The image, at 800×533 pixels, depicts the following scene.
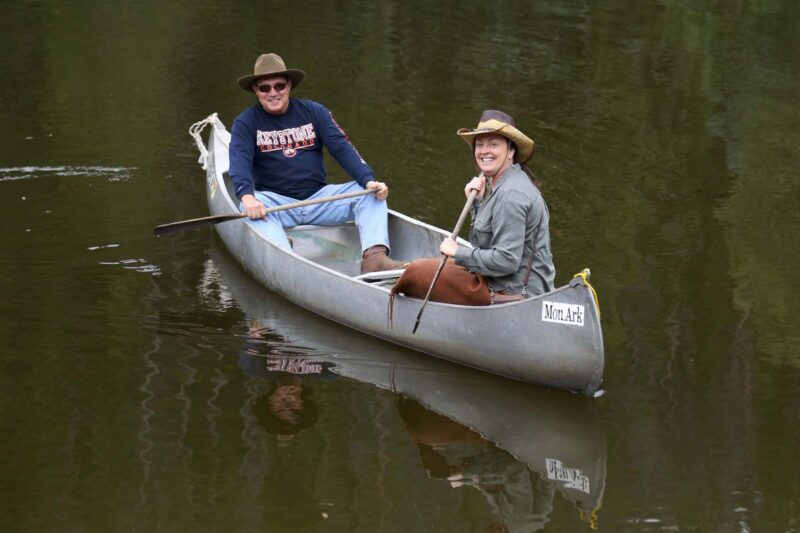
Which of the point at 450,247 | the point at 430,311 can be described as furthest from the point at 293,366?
the point at 450,247

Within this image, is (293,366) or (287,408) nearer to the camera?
(287,408)

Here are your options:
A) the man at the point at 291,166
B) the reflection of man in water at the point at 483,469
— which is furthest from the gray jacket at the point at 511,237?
the man at the point at 291,166

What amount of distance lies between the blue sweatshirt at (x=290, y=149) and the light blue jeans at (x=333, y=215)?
96 millimetres

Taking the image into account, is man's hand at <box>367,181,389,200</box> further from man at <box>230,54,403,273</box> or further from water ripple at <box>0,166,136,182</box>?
water ripple at <box>0,166,136,182</box>

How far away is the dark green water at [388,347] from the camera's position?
Result: 576 centimetres

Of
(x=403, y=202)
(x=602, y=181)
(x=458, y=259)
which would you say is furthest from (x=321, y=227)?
(x=602, y=181)

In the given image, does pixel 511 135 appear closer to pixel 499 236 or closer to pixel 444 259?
pixel 499 236

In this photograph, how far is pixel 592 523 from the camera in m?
5.53

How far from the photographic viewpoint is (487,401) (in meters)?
6.78

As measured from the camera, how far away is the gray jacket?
21.3 ft

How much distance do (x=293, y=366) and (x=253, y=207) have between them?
134 centimetres

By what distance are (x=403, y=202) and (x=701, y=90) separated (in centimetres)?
568

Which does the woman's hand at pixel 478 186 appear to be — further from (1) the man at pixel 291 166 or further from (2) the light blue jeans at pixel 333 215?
(2) the light blue jeans at pixel 333 215

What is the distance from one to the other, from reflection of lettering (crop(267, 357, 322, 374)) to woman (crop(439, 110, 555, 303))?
1.06 m
